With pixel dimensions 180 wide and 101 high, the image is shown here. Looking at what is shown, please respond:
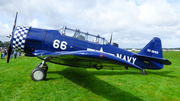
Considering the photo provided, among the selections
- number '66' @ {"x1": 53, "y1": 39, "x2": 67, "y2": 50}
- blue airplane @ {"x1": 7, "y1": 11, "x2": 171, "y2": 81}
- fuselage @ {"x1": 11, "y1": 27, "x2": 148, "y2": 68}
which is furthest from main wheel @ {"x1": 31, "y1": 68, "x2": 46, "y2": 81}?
number '66' @ {"x1": 53, "y1": 39, "x2": 67, "y2": 50}

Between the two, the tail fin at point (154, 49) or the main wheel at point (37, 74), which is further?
the tail fin at point (154, 49)

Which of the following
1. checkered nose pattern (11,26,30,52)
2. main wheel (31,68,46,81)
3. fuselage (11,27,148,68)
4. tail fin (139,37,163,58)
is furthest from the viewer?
tail fin (139,37,163,58)

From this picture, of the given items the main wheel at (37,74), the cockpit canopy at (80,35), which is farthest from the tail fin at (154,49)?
the main wheel at (37,74)

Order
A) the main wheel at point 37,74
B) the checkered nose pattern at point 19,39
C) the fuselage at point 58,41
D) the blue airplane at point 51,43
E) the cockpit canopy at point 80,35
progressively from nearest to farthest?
the main wheel at point 37,74 < the blue airplane at point 51,43 < the checkered nose pattern at point 19,39 < the fuselage at point 58,41 < the cockpit canopy at point 80,35

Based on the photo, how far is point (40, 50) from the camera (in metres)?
5.04

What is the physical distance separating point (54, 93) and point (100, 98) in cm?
156

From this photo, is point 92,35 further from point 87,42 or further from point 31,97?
point 31,97

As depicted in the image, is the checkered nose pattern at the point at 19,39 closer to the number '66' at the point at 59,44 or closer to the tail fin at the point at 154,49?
the number '66' at the point at 59,44

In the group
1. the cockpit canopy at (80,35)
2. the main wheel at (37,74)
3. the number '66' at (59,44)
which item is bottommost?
the main wheel at (37,74)

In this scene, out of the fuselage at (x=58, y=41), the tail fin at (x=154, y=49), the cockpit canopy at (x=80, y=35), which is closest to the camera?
the fuselage at (x=58, y=41)

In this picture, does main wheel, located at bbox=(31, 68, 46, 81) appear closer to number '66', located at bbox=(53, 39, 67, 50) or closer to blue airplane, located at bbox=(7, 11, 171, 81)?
blue airplane, located at bbox=(7, 11, 171, 81)

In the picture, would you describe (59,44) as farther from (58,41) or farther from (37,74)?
(37,74)

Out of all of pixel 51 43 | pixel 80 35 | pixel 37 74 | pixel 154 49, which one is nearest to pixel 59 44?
pixel 51 43

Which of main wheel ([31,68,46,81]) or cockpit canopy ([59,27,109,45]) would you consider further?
cockpit canopy ([59,27,109,45])
